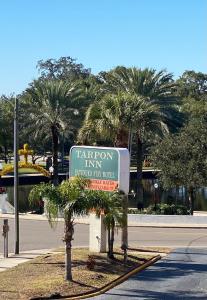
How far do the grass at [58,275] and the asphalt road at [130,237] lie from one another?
4.69m

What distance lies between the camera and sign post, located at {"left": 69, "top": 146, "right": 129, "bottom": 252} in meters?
24.2

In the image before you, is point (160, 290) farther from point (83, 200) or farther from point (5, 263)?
point (5, 263)

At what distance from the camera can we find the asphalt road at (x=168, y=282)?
1838 centimetres

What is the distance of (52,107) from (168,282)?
3444 centimetres

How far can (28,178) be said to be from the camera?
72.5 metres

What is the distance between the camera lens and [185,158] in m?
43.1

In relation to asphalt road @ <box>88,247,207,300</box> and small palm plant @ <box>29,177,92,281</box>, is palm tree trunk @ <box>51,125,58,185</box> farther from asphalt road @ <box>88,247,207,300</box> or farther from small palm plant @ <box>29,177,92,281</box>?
small palm plant @ <box>29,177,92,281</box>

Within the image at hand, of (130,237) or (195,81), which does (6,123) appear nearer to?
(130,237)

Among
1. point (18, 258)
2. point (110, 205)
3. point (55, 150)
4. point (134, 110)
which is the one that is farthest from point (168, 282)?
point (55, 150)

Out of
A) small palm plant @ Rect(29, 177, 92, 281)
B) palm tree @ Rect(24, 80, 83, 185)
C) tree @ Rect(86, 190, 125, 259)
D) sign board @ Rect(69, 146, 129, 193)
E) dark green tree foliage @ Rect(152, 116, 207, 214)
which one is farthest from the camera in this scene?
palm tree @ Rect(24, 80, 83, 185)

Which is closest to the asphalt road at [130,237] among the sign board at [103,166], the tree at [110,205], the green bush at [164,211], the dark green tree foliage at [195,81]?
the green bush at [164,211]

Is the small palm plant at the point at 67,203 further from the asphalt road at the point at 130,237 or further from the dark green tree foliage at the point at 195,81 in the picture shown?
the dark green tree foliage at the point at 195,81

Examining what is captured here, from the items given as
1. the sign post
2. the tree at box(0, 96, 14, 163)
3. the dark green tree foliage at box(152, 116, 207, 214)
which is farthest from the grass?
the tree at box(0, 96, 14, 163)

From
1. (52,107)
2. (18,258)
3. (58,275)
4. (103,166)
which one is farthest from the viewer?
(52,107)
